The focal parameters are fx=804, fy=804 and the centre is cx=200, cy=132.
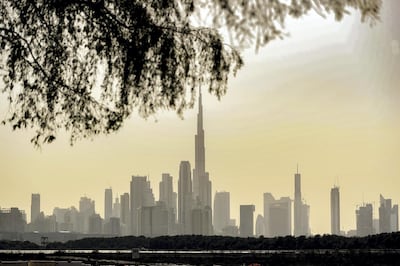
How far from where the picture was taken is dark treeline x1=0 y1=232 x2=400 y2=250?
87.3 metres

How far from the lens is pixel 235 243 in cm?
9588

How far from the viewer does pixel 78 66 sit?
9.14 metres

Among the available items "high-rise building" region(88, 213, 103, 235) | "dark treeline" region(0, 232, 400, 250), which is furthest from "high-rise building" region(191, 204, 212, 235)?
"dark treeline" region(0, 232, 400, 250)

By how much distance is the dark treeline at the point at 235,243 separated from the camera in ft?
286

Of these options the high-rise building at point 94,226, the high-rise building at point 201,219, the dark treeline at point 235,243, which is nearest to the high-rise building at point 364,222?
the high-rise building at point 201,219

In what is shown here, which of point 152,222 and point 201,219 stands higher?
point 201,219

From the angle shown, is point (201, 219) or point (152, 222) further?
point (152, 222)

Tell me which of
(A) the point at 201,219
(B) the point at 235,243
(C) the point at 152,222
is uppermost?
(A) the point at 201,219

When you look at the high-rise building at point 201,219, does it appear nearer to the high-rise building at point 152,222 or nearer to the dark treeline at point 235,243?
the high-rise building at point 152,222

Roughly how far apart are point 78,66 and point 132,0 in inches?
39.5

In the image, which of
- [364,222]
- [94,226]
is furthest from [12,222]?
[364,222]

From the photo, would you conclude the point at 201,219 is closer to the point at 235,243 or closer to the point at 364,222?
the point at 364,222

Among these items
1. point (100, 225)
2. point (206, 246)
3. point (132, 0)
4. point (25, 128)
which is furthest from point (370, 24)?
point (100, 225)

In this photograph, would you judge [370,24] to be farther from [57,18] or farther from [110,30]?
[57,18]
